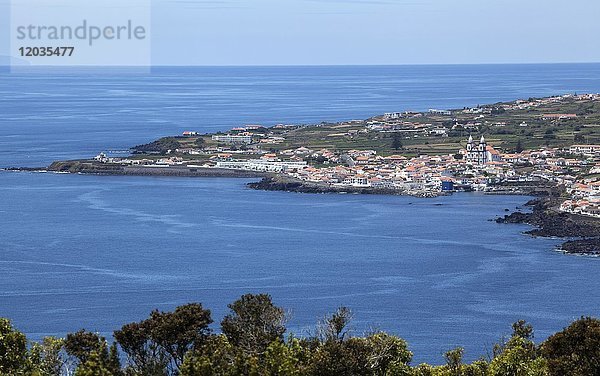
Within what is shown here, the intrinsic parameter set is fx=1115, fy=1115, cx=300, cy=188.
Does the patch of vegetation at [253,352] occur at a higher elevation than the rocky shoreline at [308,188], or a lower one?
higher

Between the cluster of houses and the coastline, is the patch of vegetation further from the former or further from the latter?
the cluster of houses

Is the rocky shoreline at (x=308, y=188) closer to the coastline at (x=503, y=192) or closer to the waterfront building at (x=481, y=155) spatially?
the coastline at (x=503, y=192)

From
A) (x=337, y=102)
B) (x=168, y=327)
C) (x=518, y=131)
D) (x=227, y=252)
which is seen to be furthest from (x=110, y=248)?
(x=337, y=102)

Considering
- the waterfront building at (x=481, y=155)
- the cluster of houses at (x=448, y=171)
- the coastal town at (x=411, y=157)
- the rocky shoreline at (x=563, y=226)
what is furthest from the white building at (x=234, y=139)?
the rocky shoreline at (x=563, y=226)

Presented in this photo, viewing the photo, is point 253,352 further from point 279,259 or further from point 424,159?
point 424,159

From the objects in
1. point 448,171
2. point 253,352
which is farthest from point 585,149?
point 253,352

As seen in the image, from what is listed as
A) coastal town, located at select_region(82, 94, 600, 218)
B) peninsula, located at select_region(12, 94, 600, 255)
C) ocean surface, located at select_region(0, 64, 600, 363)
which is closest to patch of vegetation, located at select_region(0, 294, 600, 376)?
ocean surface, located at select_region(0, 64, 600, 363)
